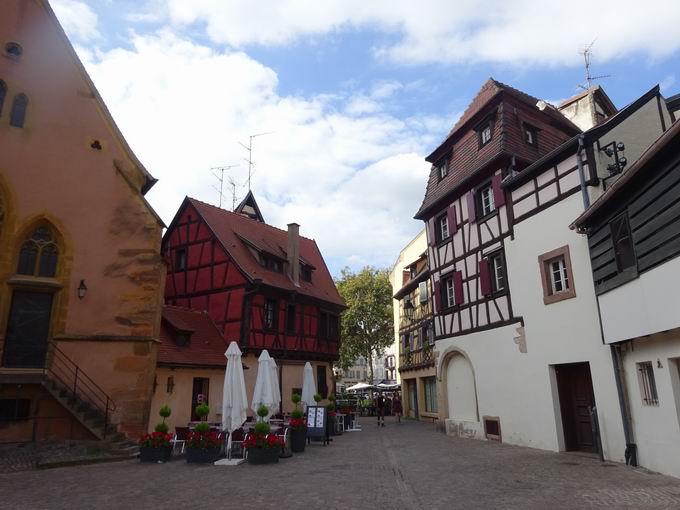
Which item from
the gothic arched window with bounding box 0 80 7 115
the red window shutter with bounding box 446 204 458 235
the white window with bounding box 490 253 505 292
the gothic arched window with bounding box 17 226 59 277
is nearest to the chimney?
the red window shutter with bounding box 446 204 458 235

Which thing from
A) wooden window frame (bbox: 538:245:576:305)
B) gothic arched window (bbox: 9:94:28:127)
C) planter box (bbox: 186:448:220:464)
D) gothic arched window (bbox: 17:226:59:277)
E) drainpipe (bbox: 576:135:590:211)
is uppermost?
gothic arched window (bbox: 9:94:28:127)

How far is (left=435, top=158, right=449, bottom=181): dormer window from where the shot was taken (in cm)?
2006

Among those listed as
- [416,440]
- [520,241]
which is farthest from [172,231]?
[520,241]

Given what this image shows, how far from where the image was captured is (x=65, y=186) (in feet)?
48.1

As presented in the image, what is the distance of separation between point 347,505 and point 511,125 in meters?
13.8

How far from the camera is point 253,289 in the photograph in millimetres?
21672

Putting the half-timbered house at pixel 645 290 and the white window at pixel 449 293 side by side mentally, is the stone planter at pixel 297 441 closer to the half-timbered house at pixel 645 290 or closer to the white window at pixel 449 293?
the white window at pixel 449 293

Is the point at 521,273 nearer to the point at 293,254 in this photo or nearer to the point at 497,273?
the point at 497,273

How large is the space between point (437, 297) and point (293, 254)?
9.58 meters

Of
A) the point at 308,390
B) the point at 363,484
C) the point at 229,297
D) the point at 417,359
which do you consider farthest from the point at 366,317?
the point at 363,484

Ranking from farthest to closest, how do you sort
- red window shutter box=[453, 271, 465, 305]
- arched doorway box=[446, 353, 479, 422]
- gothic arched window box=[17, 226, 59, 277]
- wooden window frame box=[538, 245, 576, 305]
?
red window shutter box=[453, 271, 465, 305], arched doorway box=[446, 353, 479, 422], gothic arched window box=[17, 226, 59, 277], wooden window frame box=[538, 245, 576, 305]

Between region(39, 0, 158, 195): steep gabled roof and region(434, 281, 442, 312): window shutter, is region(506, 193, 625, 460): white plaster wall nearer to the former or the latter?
region(434, 281, 442, 312): window shutter

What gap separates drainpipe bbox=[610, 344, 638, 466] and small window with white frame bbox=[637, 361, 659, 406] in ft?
1.90

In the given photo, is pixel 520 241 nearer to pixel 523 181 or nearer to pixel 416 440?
pixel 523 181
